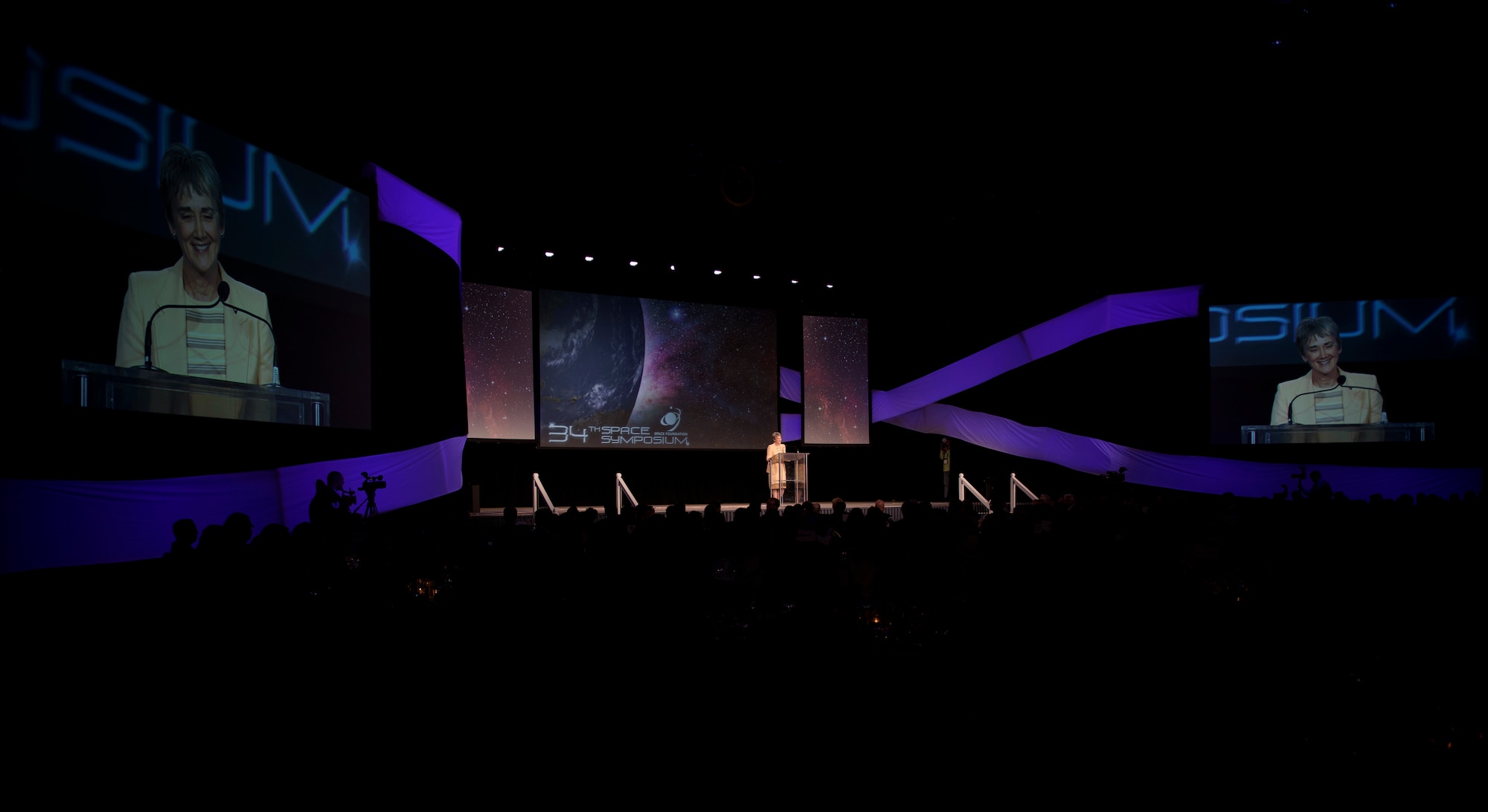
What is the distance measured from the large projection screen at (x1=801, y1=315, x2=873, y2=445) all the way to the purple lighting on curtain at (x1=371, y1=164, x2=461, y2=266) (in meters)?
6.63

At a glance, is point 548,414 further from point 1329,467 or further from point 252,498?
point 1329,467

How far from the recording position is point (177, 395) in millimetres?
4828

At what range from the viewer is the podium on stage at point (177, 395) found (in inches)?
168

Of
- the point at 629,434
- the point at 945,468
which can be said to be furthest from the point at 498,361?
the point at 945,468

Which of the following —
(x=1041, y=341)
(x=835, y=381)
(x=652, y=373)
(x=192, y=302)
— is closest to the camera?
(x=192, y=302)

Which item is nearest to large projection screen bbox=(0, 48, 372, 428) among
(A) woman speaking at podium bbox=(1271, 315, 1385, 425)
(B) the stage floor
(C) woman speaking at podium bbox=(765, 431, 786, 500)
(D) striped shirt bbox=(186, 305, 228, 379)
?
(D) striped shirt bbox=(186, 305, 228, 379)

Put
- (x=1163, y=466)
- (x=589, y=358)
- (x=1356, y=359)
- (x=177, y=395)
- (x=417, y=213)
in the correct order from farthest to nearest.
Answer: (x=1163, y=466) → (x=1356, y=359) → (x=589, y=358) → (x=417, y=213) → (x=177, y=395)

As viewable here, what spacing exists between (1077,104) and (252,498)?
9634 millimetres

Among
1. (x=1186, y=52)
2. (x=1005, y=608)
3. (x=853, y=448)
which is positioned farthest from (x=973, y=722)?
(x=853, y=448)

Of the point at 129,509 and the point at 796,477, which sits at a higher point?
the point at 129,509

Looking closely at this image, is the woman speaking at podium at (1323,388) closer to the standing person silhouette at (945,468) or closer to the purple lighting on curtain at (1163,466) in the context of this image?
the purple lighting on curtain at (1163,466)

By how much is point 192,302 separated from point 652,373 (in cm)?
734

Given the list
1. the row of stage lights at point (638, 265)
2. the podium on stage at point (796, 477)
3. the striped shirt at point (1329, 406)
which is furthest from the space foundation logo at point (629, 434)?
the striped shirt at point (1329, 406)

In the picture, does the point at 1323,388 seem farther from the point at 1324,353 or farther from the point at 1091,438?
the point at 1091,438
